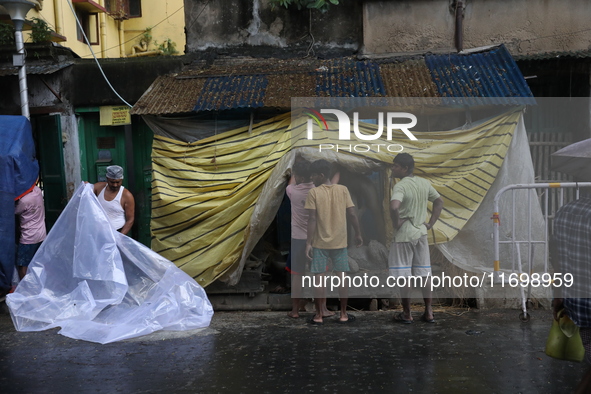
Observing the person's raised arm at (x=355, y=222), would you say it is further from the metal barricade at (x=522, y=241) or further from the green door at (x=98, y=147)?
the green door at (x=98, y=147)

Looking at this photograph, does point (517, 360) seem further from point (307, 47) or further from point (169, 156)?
point (307, 47)

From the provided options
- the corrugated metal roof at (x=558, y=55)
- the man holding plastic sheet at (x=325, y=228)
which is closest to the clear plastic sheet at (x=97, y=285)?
the man holding plastic sheet at (x=325, y=228)

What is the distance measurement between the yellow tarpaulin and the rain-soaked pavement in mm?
997

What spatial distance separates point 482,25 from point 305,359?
5.43m

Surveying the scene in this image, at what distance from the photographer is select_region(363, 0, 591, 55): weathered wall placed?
7836mm

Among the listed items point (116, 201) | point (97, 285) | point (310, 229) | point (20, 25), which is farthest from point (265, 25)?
point (97, 285)

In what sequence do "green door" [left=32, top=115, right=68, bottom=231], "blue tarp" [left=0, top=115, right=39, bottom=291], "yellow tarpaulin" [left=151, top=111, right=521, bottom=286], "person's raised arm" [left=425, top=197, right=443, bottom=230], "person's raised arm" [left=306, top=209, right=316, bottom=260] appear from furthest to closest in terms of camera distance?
"green door" [left=32, top=115, right=68, bottom=231] → "blue tarp" [left=0, top=115, right=39, bottom=291] → "yellow tarpaulin" [left=151, top=111, right=521, bottom=286] → "person's raised arm" [left=306, top=209, right=316, bottom=260] → "person's raised arm" [left=425, top=197, right=443, bottom=230]

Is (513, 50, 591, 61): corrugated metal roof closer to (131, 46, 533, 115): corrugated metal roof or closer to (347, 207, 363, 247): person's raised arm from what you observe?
(131, 46, 533, 115): corrugated metal roof

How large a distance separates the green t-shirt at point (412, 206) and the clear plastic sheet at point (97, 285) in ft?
7.66

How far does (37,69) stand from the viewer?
26.9 ft

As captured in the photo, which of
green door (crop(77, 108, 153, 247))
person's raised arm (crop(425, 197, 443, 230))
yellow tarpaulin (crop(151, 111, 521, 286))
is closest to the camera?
person's raised arm (crop(425, 197, 443, 230))

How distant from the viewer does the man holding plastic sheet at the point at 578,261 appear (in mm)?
3393

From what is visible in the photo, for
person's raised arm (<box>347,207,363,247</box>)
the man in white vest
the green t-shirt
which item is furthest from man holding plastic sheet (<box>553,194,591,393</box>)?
the man in white vest

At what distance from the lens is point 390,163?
6703 mm
